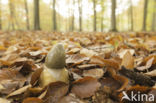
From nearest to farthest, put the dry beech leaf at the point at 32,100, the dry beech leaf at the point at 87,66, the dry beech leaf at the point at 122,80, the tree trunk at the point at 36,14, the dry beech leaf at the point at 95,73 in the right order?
the dry beech leaf at the point at 32,100, the dry beech leaf at the point at 122,80, the dry beech leaf at the point at 95,73, the dry beech leaf at the point at 87,66, the tree trunk at the point at 36,14

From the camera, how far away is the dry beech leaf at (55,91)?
770 mm

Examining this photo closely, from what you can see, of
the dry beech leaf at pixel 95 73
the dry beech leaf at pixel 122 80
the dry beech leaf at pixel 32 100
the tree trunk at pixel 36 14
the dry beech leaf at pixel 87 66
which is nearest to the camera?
the dry beech leaf at pixel 32 100

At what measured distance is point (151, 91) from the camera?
0.72 m

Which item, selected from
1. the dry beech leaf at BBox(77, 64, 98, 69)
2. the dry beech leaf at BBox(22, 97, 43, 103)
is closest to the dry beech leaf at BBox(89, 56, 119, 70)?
the dry beech leaf at BBox(77, 64, 98, 69)

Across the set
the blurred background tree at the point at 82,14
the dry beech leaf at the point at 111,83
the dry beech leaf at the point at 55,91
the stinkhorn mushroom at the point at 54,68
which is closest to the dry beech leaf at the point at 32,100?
the dry beech leaf at the point at 55,91

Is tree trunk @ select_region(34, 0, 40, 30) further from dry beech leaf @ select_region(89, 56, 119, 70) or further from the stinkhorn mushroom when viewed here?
the stinkhorn mushroom

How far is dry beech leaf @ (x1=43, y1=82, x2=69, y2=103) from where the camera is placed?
0.77m

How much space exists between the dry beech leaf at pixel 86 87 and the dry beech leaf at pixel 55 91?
61mm

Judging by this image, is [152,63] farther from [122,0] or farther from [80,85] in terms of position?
[122,0]

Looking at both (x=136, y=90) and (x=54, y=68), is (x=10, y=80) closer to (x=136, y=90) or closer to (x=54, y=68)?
(x=54, y=68)

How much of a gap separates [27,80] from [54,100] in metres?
0.33

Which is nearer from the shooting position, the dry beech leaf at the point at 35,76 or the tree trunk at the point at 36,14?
the dry beech leaf at the point at 35,76

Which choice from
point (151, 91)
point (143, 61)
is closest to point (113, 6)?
point (143, 61)

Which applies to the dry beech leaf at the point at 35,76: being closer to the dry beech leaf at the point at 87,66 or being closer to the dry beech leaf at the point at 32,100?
the dry beech leaf at the point at 32,100
